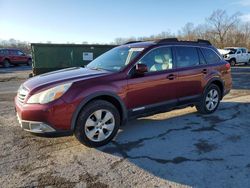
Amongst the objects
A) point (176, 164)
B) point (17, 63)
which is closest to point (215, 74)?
point (176, 164)

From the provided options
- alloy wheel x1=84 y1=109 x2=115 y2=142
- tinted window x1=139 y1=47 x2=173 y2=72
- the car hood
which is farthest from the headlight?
tinted window x1=139 y1=47 x2=173 y2=72

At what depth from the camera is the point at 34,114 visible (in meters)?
3.98

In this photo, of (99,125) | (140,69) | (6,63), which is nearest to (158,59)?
(140,69)

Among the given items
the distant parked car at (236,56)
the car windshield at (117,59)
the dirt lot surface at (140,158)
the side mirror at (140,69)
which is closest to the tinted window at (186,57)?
the car windshield at (117,59)

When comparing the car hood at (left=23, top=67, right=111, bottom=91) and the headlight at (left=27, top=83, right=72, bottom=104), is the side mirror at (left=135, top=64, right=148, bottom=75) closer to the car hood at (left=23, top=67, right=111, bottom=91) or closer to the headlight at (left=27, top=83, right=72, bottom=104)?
the car hood at (left=23, top=67, right=111, bottom=91)

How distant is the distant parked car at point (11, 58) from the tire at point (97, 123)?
2315 cm

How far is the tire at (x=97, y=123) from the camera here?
425 centimetres

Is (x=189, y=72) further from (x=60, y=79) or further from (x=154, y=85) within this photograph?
(x=60, y=79)

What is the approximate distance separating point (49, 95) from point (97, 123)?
0.92 meters

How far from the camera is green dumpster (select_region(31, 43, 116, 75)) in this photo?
9.81 m

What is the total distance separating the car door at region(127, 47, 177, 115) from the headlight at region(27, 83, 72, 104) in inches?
48.1

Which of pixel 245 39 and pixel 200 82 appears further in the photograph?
pixel 245 39

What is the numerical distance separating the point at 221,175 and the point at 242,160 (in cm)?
66

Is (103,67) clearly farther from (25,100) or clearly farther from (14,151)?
(14,151)
